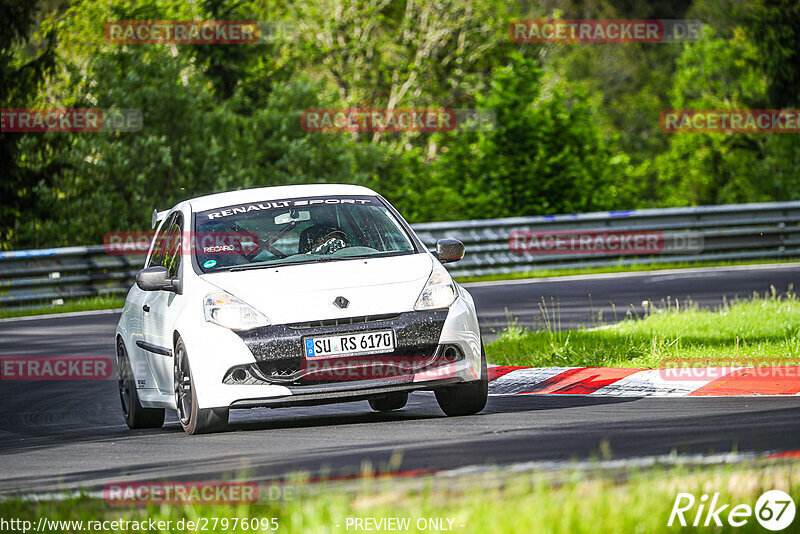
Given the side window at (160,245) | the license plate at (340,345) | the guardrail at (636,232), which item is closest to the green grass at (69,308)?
the guardrail at (636,232)

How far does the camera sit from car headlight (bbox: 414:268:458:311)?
9.10 meters

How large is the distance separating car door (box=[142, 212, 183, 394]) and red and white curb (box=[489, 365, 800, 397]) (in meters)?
2.71

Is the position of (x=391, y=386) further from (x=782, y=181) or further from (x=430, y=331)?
(x=782, y=181)

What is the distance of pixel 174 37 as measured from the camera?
133 feet

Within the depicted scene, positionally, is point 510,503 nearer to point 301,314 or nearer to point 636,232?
point 301,314

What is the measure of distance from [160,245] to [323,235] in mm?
1803

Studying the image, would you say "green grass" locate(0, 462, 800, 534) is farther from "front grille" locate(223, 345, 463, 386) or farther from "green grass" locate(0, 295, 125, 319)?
"green grass" locate(0, 295, 125, 319)

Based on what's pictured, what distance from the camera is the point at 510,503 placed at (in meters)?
5.42

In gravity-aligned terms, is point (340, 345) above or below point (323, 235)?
below

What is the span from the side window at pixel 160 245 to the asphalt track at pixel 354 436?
4.24 feet

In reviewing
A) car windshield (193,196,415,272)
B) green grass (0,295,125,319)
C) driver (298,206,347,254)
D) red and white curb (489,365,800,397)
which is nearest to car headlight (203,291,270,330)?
car windshield (193,196,415,272)

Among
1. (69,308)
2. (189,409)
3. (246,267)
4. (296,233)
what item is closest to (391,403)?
(296,233)

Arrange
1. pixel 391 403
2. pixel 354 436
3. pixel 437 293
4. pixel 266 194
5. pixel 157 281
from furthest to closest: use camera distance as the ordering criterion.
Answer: pixel 391 403 < pixel 266 194 < pixel 157 281 < pixel 437 293 < pixel 354 436

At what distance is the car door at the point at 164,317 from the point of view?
31.8ft
